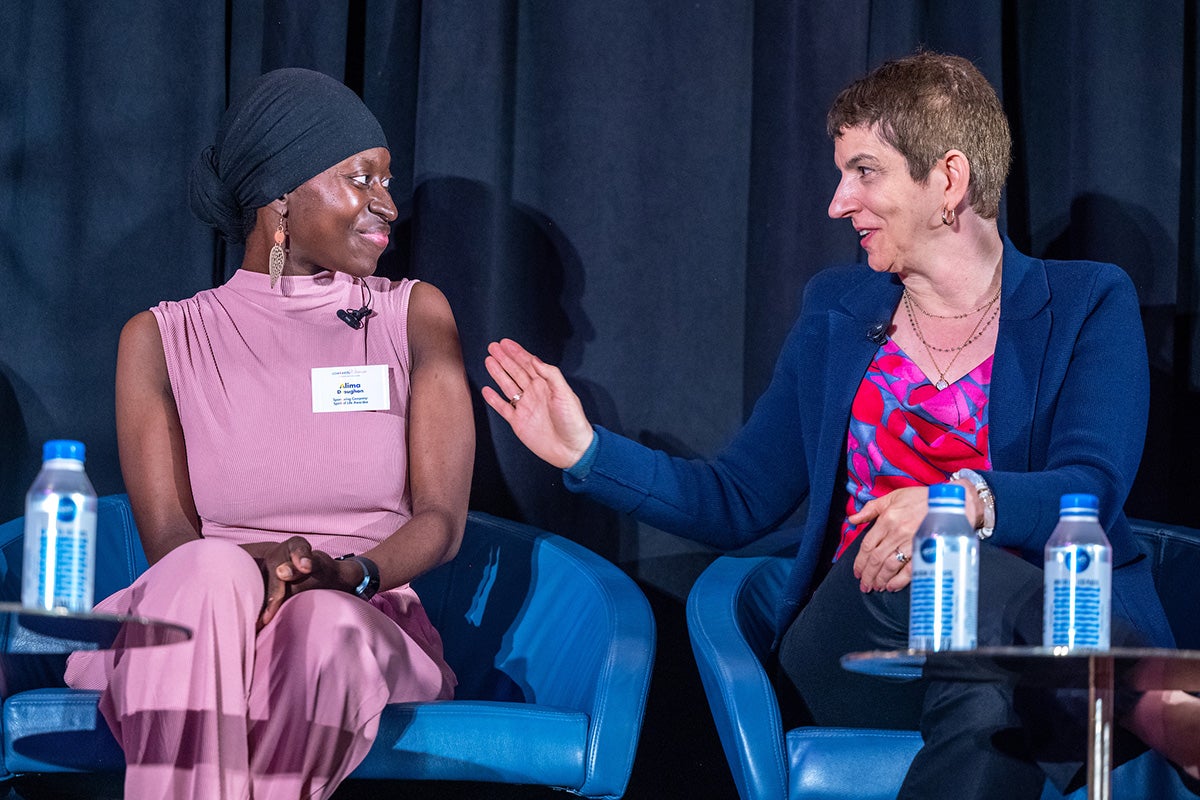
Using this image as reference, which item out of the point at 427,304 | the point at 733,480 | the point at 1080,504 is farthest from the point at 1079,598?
the point at 427,304

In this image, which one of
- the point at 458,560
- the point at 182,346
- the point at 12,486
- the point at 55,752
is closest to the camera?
the point at 55,752

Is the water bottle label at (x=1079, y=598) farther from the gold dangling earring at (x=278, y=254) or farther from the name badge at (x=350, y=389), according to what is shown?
the gold dangling earring at (x=278, y=254)

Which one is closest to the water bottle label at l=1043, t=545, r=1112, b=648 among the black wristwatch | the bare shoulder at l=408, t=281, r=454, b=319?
the black wristwatch

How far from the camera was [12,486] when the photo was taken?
9.46ft

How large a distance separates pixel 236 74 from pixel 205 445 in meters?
0.97

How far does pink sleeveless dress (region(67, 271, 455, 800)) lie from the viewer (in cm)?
182

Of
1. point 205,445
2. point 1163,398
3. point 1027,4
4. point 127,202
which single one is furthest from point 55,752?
point 1027,4

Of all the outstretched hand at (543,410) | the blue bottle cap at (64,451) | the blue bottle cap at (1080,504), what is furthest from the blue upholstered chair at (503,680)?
the blue bottle cap at (1080,504)

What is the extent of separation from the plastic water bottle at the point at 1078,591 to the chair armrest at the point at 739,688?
49 centimetres

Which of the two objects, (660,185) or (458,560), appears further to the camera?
(660,185)

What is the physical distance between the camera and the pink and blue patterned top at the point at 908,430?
7.27 feet

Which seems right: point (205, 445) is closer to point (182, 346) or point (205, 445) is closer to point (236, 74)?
point (182, 346)

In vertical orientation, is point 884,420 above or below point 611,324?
below

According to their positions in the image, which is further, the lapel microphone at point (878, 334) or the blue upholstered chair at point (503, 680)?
the lapel microphone at point (878, 334)
